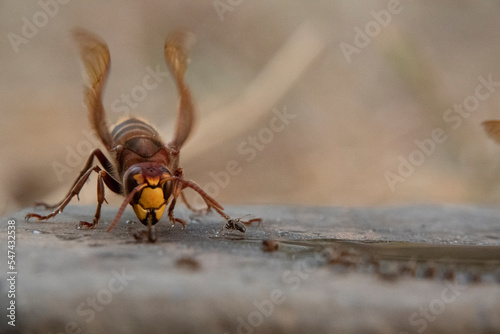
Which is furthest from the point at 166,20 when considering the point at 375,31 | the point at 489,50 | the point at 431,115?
the point at 489,50

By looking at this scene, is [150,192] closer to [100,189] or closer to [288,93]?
[100,189]

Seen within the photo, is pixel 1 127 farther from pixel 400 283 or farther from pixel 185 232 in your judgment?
pixel 400 283

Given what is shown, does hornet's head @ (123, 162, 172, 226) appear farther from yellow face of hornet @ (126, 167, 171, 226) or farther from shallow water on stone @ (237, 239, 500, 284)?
shallow water on stone @ (237, 239, 500, 284)

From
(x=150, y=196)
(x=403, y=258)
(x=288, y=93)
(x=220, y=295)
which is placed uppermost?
(x=288, y=93)

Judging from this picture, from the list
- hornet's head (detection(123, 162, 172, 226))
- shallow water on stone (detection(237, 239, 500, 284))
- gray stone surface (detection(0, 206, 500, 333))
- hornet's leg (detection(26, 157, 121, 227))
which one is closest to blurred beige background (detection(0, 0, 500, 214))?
hornet's leg (detection(26, 157, 121, 227))

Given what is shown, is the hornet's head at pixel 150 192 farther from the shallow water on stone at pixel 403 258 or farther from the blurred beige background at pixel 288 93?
the blurred beige background at pixel 288 93

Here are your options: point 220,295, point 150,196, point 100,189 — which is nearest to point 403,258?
point 220,295

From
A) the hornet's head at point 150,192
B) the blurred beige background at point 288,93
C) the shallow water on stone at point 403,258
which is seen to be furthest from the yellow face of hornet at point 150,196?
the blurred beige background at point 288,93
